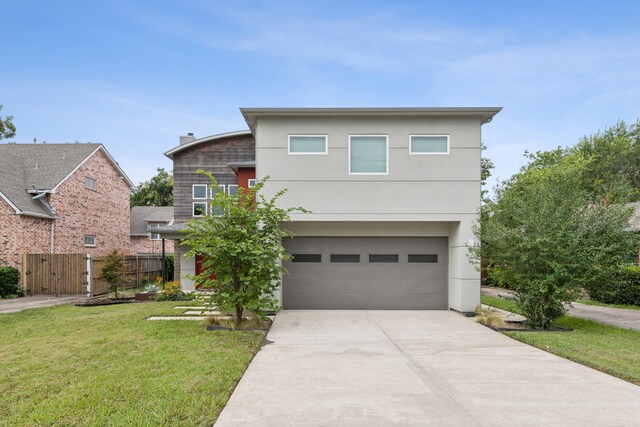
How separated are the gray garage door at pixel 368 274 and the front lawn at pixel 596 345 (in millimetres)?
3483

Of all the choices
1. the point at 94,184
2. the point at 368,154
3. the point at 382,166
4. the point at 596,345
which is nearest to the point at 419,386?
the point at 596,345

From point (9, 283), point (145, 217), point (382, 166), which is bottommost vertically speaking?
point (9, 283)

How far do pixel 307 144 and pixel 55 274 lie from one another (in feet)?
39.8

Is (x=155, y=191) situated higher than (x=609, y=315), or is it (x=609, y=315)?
(x=155, y=191)

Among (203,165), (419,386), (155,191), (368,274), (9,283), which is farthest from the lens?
(155,191)

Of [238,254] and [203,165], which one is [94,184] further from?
[238,254]

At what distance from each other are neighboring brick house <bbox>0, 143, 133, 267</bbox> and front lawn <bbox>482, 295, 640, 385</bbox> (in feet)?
60.1

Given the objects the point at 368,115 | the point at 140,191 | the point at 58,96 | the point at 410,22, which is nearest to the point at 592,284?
the point at 368,115

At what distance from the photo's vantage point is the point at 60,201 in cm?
1912

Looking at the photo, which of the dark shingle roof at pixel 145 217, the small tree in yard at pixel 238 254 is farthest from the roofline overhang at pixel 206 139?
the dark shingle roof at pixel 145 217

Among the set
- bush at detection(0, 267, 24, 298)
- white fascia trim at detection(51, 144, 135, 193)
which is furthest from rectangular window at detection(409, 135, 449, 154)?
white fascia trim at detection(51, 144, 135, 193)

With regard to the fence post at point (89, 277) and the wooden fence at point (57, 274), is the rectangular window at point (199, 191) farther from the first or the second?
the fence post at point (89, 277)

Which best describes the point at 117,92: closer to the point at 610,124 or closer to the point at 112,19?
the point at 112,19

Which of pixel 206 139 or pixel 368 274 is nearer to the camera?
pixel 368 274
